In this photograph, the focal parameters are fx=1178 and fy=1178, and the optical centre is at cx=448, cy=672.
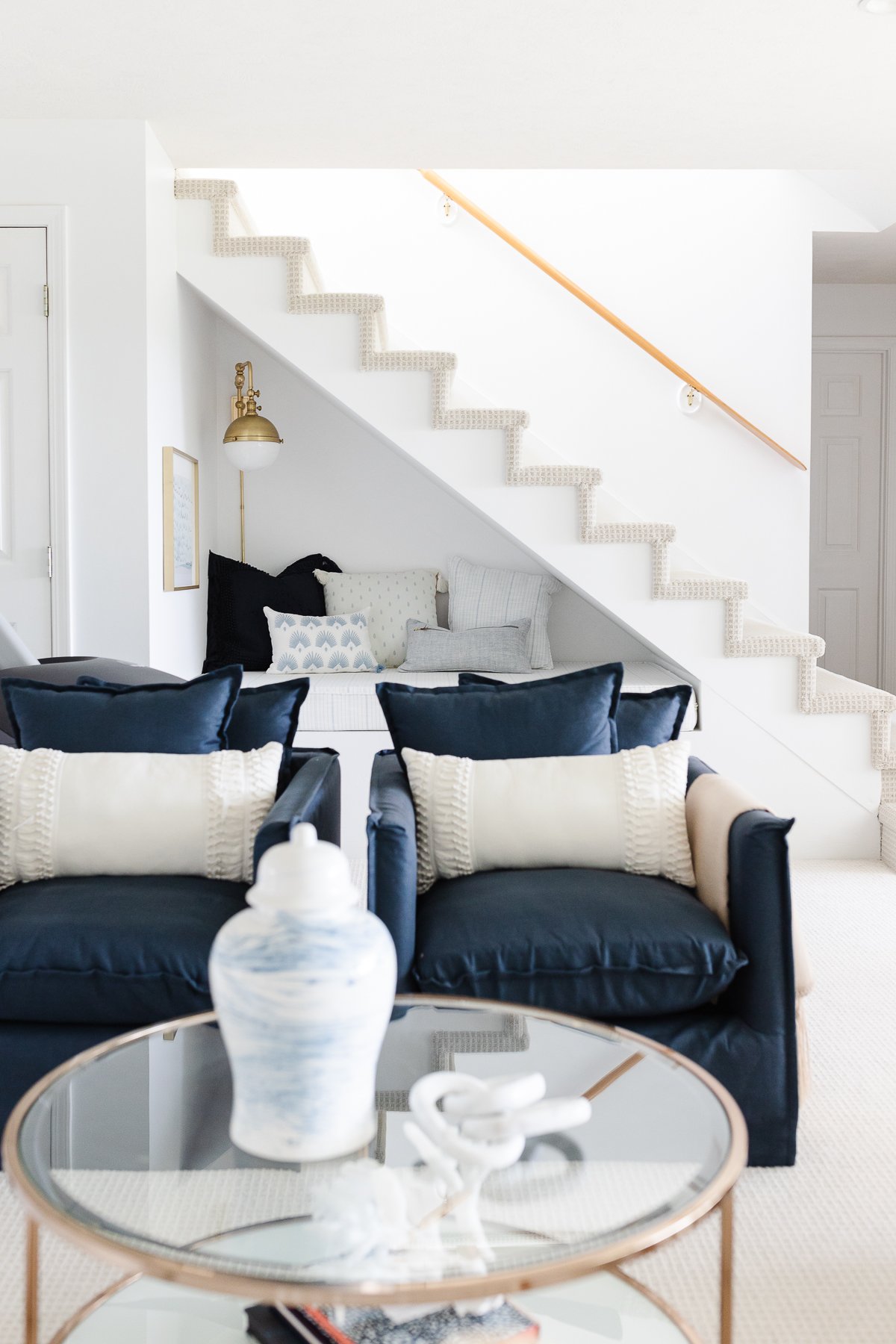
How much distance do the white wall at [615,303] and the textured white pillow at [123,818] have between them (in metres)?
3.83

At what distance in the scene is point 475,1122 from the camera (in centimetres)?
132

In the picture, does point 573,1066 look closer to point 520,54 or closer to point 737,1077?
point 737,1077

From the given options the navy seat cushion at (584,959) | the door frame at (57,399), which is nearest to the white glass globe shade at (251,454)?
the door frame at (57,399)

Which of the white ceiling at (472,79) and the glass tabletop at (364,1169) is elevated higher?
the white ceiling at (472,79)

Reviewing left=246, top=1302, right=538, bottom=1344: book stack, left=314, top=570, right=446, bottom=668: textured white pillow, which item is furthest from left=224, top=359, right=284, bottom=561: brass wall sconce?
left=246, top=1302, right=538, bottom=1344: book stack

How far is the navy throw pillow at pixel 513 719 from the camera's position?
248 centimetres

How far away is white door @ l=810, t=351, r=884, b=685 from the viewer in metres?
6.62

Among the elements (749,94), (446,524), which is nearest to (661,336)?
(446,524)

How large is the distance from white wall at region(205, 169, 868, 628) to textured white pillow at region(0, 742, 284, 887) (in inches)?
151

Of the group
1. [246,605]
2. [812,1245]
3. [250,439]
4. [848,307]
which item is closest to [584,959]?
[812,1245]

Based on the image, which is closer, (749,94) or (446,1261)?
(446,1261)

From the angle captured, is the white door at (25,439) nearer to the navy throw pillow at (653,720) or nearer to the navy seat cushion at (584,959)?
the navy throw pillow at (653,720)

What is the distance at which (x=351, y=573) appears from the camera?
5605 mm

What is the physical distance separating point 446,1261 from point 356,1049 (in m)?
Answer: 0.22
